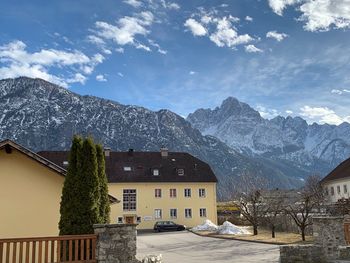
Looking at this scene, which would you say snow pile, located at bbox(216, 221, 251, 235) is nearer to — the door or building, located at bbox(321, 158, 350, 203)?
the door

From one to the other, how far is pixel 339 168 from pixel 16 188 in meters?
70.0

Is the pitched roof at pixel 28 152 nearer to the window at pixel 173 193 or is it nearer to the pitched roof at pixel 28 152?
the pitched roof at pixel 28 152

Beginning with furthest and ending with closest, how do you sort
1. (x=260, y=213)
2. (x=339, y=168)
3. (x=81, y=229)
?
(x=339, y=168)
(x=260, y=213)
(x=81, y=229)

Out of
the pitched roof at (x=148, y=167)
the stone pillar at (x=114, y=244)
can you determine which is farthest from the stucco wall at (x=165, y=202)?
the stone pillar at (x=114, y=244)

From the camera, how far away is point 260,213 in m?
45.1

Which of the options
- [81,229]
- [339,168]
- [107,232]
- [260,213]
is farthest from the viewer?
[339,168]

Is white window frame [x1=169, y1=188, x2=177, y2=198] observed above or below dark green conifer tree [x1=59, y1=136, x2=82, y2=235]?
above

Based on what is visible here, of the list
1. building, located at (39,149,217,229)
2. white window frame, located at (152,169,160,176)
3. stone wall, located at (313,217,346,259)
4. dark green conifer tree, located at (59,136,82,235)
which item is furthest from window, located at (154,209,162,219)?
dark green conifer tree, located at (59,136,82,235)

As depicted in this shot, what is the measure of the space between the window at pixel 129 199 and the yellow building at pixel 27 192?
40.6m

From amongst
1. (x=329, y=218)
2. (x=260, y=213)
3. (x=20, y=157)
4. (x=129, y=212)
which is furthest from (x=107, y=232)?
(x=129, y=212)

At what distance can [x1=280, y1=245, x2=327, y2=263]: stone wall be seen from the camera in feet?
57.1

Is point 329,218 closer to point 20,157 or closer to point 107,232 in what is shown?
point 107,232

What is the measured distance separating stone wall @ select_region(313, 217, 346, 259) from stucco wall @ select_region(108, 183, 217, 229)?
138 ft

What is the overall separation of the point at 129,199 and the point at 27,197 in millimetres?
41516
